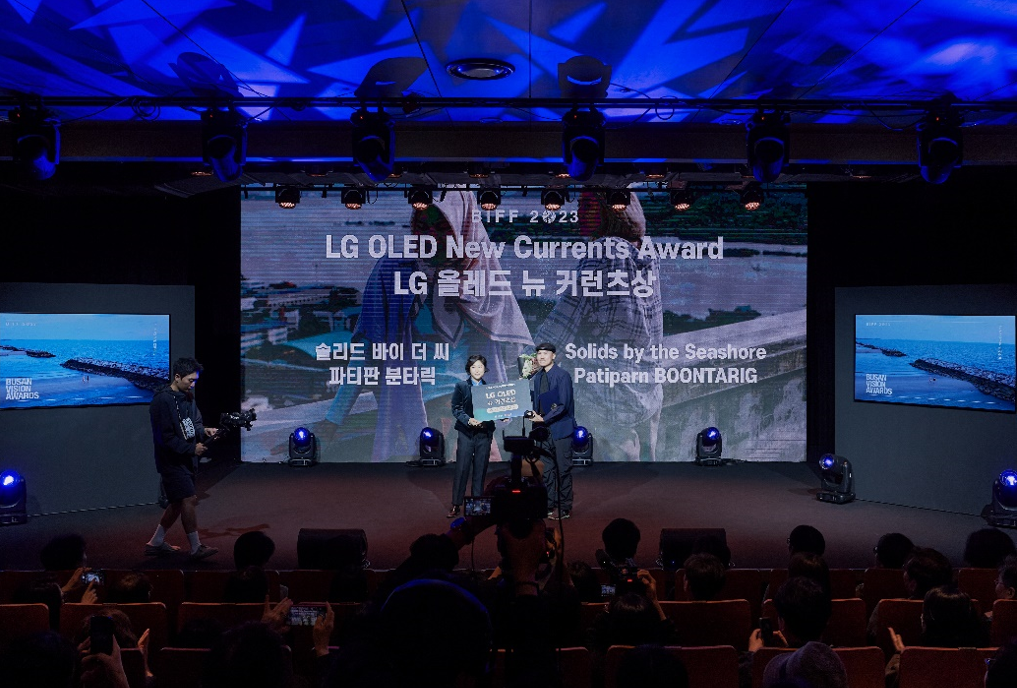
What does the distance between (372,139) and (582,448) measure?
616 cm

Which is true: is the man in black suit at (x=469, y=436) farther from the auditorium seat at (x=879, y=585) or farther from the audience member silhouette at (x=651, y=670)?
the audience member silhouette at (x=651, y=670)

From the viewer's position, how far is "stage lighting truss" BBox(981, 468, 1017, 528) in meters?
8.02

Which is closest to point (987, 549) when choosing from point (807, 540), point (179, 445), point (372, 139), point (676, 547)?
point (807, 540)

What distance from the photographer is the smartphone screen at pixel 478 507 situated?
2807 mm

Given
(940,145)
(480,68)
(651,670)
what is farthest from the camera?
(940,145)

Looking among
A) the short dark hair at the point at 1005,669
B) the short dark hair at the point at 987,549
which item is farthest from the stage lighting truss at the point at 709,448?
the short dark hair at the point at 1005,669

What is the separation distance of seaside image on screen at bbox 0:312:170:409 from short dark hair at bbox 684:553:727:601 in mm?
7189

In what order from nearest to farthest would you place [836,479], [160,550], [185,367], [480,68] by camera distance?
[480,68] < [185,367] < [160,550] < [836,479]

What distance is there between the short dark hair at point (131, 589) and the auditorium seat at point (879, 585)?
4116mm

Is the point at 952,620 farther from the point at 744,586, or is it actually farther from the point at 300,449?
the point at 300,449

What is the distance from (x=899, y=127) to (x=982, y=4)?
2956 millimetres

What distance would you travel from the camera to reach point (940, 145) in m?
6.17

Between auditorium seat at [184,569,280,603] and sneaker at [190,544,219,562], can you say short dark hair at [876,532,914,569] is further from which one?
sneaker at [190,544,219,562]

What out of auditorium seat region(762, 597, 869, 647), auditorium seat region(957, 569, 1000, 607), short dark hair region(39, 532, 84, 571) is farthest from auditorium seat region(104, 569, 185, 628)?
auditorium seat region(957, 569, 1000, 607)
